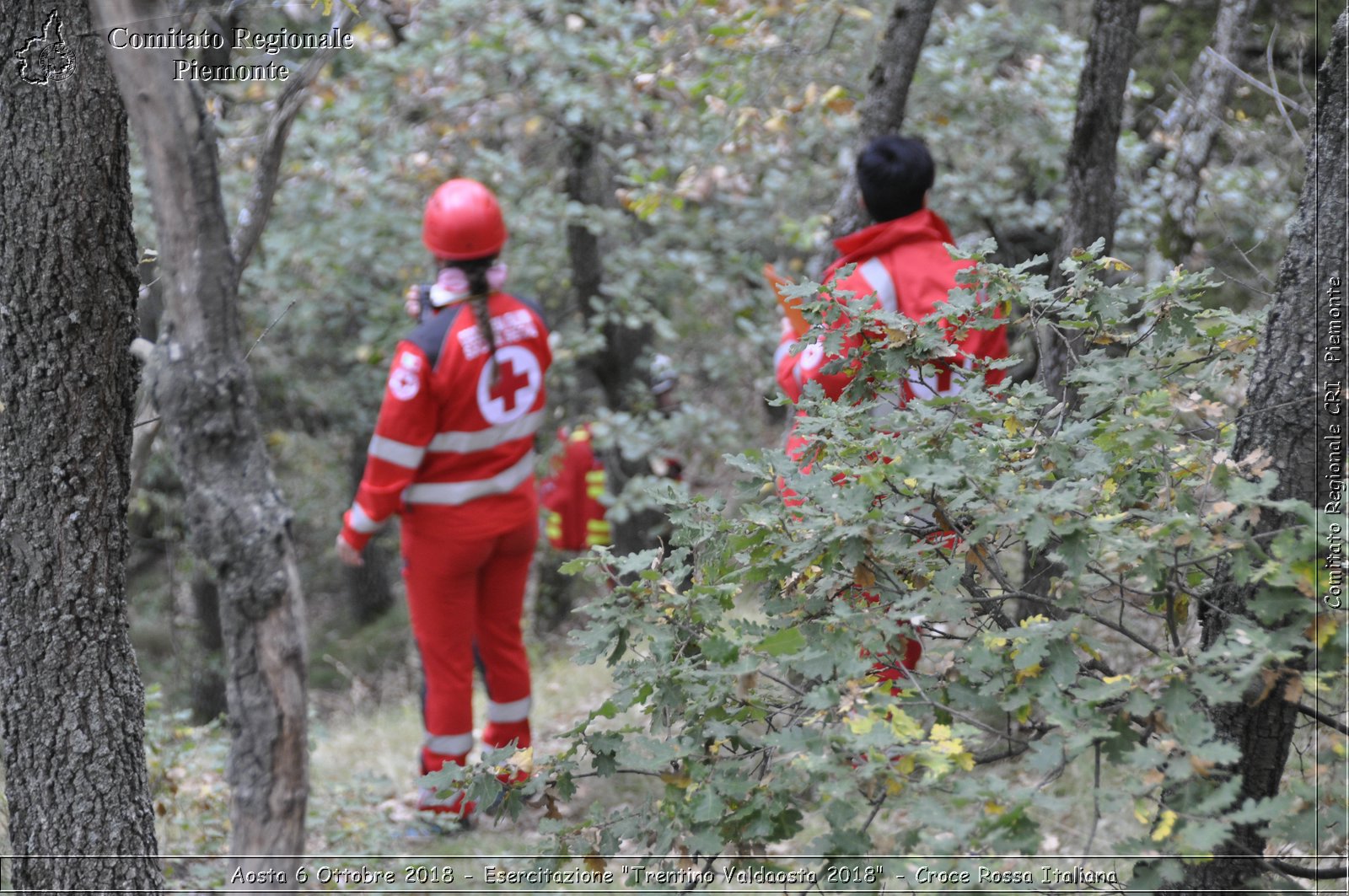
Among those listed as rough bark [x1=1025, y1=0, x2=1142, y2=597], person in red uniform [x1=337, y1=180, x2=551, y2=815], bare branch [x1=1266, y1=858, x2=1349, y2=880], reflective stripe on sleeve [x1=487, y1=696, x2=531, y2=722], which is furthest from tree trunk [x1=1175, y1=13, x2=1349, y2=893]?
reflective stripe on sleeve [x1=487, y1=696, x2=531, y2=722]

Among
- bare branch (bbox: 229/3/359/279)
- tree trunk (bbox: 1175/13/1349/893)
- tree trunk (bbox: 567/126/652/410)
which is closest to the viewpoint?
tree trunk (bbox: 1175/13/1349/893)

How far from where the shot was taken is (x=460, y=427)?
14.1 ft

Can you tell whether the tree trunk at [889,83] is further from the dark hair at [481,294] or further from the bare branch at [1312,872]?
the bare branch at [1312,872]

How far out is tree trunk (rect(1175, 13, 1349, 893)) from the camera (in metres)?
1.97

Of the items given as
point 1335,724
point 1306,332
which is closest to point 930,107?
point 1306,332

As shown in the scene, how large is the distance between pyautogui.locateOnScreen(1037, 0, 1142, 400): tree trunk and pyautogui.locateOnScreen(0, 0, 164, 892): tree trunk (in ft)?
9.40

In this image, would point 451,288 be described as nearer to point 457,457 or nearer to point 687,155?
point 457,457

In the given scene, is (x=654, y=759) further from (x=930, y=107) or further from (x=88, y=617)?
(x=930, y=107)

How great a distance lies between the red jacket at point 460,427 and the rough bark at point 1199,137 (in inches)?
127

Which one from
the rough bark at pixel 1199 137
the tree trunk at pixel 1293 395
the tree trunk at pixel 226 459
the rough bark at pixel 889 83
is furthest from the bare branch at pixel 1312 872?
the rough bark at pixel 1199 137

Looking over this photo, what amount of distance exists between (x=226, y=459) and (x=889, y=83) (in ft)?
10.5

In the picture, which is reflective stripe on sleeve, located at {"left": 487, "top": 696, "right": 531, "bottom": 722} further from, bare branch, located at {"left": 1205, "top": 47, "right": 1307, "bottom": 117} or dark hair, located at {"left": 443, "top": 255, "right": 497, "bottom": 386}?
bare branch, located at {"left": 1205, "top": 47, "right": 1307, "bottom": 117}

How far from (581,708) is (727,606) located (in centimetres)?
427

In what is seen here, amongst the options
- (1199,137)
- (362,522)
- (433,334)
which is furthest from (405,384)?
(1199,137)
